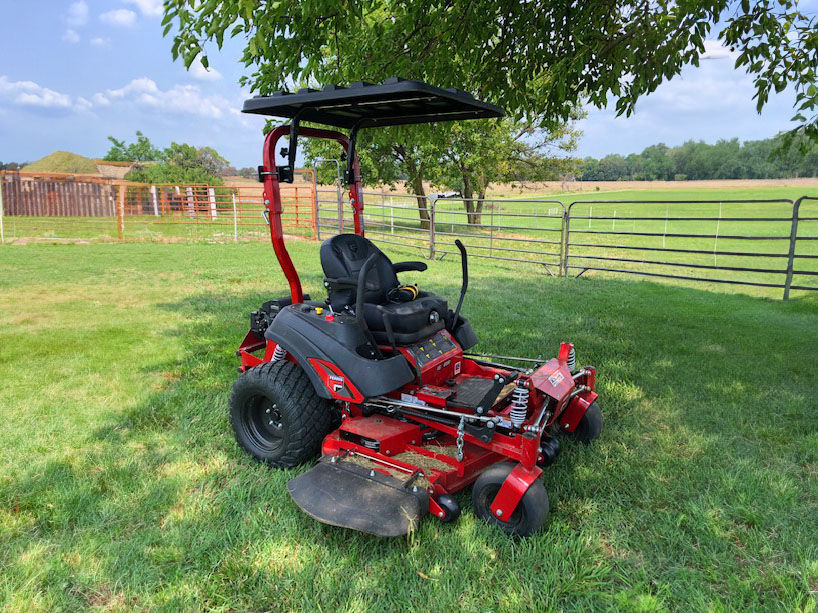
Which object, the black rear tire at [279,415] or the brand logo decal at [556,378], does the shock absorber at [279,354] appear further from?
the brand logo decal at [556,378]

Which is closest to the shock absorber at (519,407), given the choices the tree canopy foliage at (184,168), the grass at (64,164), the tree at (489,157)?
the tree at (489,157)

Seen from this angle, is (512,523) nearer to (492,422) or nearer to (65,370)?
(492,422)

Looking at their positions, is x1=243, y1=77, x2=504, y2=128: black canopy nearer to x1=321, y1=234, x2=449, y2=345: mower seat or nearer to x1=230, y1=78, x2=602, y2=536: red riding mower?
x1=230, y1=78, x2=602, y2=536: red riding mower

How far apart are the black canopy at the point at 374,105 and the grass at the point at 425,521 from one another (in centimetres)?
227

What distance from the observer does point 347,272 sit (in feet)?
12.4

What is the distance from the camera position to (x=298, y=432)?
357 centimetres

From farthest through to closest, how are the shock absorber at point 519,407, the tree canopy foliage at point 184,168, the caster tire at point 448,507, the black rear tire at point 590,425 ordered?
the tree canopy foliage at point 184,168
the black rear tire at point 590,425
the shock absorber at point 519,407
the caster tire at point 448,507

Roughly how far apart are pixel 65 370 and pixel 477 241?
15.4 m

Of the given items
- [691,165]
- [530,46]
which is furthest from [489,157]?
[691,165]

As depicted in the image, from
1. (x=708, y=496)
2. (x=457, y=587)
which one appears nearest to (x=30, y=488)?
(x=457, y=587)

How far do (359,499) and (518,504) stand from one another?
2.69ft

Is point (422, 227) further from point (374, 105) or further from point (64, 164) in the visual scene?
point (64, 164)

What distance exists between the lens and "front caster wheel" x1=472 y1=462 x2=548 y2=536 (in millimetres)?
2865

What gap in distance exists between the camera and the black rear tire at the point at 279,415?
3592mm
